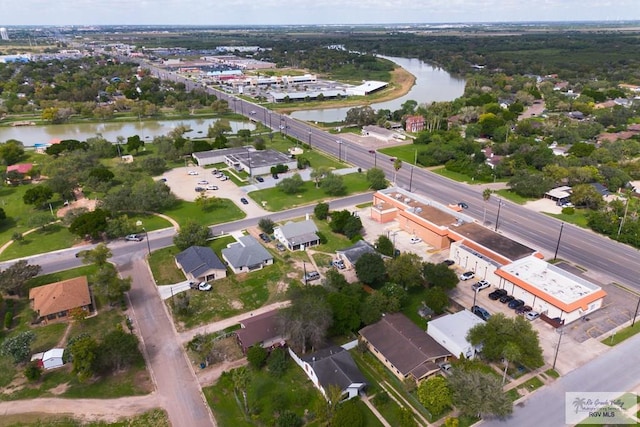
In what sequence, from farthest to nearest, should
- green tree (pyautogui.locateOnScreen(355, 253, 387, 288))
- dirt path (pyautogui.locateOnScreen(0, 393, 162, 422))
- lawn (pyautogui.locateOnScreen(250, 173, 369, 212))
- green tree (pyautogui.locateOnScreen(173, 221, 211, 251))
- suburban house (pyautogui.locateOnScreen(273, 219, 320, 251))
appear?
lawn (pyautogui.locateOnScreen(250, 173, 369, 212)) → suburban house (pyautogui.locateOnScreen(273, 219, 320, 251)) → green tree (pyautogui.locateOnScreen(173, 221, 211, 251)) → green tree (pyautogui.locateOnScreen(355, 253, 387, 288)) → dirt path (pyautogui.locateOnScreen(0, 393, 162, 422))

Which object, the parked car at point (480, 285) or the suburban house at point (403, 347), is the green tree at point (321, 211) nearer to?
the parked car at point (480, 285)

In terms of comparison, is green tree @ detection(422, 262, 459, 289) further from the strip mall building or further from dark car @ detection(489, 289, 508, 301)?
the strip mall building

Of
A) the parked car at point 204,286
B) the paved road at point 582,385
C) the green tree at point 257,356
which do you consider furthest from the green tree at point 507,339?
the parked car at point 204,286

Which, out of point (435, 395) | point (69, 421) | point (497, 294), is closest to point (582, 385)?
point (497, 294)

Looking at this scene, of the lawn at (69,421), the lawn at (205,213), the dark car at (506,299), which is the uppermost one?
the lawn at (205,213)

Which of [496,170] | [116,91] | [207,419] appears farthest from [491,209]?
[116,91]

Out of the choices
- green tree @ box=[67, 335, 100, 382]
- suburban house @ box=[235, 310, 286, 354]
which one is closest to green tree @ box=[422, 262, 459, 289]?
suburban house @ box=[235, 310, 286, 354]

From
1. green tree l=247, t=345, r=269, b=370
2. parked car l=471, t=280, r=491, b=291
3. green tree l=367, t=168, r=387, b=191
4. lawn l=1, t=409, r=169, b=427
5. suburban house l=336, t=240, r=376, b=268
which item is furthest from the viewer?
green tree l=367, t=168, r=387, b=191
